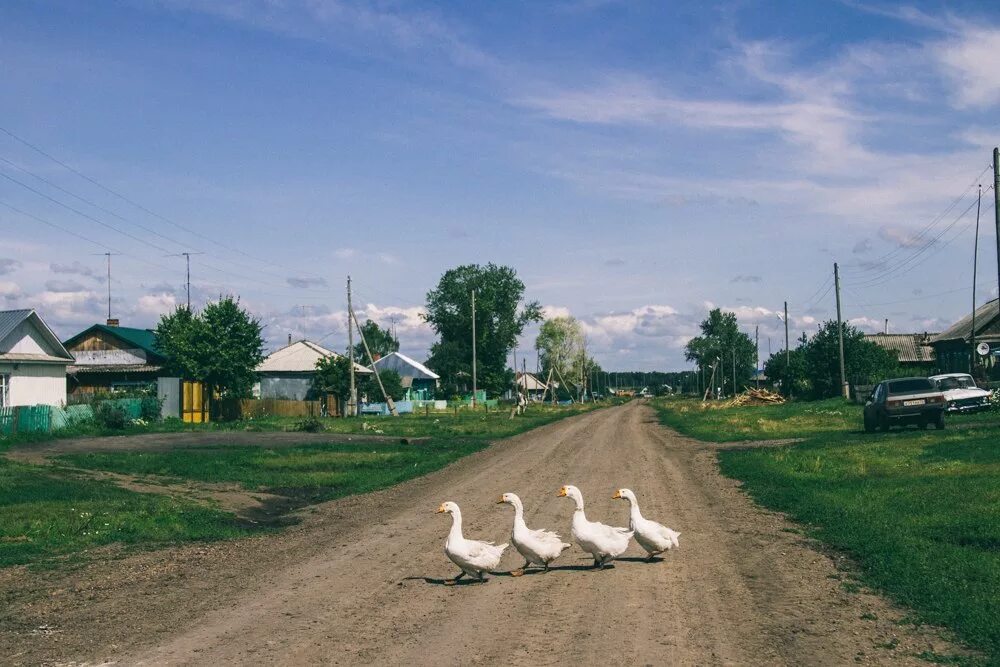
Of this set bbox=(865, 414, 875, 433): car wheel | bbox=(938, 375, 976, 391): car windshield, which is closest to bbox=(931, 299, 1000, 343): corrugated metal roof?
bbox=(938, 375, 976, 391): car windshield

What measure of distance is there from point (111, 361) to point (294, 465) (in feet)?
120

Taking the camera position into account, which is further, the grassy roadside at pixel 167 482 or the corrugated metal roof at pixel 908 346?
the corrugated metal roof at pixel 908 346

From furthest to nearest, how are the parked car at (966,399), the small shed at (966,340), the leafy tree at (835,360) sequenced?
the leafy tree at (835,360), the small shed at (966,340), the parked car at (966,399)

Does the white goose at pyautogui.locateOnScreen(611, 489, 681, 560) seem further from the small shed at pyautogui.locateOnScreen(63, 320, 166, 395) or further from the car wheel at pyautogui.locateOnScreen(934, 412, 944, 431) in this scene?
the small shed at pyautogui.locateOnScreen(63, 320, 166, 395)

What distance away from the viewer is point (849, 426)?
36.7 metres

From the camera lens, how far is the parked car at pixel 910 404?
97.1 ft

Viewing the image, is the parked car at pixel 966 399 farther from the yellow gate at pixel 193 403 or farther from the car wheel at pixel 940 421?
the yellow gate at pixel 193 403

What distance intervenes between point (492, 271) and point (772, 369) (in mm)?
39452

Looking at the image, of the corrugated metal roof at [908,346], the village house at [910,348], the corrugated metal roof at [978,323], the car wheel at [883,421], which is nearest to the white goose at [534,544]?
the car wheel at [883,421]

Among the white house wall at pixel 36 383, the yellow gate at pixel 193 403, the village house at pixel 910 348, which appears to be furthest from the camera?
the village house at pixel 910 348

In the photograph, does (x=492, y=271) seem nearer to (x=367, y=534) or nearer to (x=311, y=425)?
(x=311, y=425)

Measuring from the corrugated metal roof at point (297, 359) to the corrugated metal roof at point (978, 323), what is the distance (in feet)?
144

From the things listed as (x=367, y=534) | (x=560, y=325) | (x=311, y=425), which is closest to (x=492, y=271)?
(x=560, y=325)

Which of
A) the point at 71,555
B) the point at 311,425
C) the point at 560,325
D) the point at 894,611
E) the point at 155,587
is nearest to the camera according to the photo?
the point at 894,611
